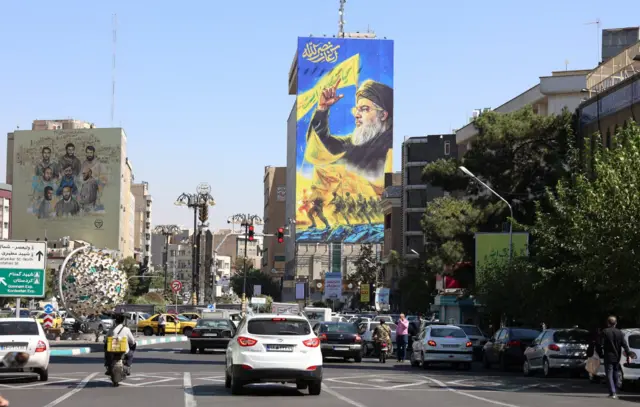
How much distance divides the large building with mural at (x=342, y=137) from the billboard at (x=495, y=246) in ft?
374

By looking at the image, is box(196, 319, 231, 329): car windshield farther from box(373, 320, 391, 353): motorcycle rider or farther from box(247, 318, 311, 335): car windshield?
box(247, 318, 311, 335): car windshield

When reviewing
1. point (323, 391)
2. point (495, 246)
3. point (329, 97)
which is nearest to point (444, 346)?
point (323, 391)

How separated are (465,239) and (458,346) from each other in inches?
1106

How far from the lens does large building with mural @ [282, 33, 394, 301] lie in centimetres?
17100

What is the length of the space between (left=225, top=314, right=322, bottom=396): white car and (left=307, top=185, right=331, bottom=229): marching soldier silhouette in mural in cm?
15128

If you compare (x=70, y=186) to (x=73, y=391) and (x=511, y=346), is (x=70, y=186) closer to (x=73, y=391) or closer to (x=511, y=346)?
(x=511, y=346)

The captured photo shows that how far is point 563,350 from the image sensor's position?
103ft

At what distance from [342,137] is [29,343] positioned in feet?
482

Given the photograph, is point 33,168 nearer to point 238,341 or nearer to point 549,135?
point 549,135

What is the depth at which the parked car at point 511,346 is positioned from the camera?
3700 centimetres

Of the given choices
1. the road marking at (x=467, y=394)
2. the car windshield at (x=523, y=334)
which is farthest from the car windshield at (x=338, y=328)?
the road marking at (x=467, y=394)

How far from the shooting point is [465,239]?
64812 millimetres

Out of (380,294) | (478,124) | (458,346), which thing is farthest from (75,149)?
(458,346)

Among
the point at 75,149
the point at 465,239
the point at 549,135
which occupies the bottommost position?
the point at 465,239
